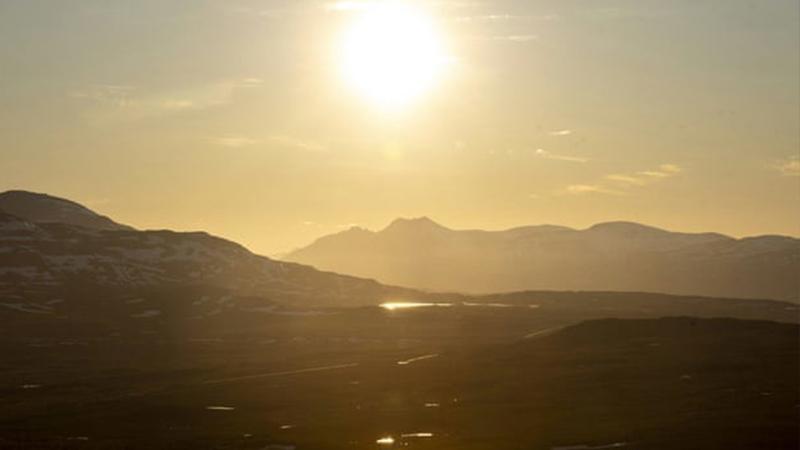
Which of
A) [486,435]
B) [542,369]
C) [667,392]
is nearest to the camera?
[486,435]

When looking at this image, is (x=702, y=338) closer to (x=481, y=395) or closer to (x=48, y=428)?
(x=481, y=395)

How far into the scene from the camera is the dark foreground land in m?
111

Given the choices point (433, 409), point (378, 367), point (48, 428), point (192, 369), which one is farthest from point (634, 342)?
point (48, 428)

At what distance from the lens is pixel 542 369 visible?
164500mm

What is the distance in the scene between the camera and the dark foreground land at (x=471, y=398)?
110938 mm

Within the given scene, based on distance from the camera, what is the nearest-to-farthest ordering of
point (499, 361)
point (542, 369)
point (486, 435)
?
point (486, 435) < point (542, 369) < point (499, 361)

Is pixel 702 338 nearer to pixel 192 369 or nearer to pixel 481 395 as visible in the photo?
pixel 481 395

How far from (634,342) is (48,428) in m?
101

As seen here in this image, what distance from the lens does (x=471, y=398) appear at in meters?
141

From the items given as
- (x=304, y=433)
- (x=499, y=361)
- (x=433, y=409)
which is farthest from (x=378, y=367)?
(x=304, y=433)

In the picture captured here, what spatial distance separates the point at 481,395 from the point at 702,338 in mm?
55231

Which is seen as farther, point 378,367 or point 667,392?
point 378,367

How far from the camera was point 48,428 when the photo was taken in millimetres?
125625

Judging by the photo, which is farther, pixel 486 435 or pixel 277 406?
pixel 277 406
